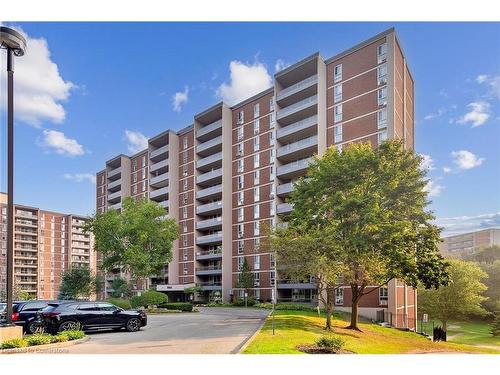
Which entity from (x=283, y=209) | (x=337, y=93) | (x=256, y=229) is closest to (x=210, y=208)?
(x=256, y=229)

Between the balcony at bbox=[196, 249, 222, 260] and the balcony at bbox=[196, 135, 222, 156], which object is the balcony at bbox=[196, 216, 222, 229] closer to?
the balcony at bbox=[196, 249, 222, 260]

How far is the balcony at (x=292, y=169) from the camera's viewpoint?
32750 mm

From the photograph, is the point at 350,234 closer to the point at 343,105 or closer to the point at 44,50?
the point at 44,50

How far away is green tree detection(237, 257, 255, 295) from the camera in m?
37.1

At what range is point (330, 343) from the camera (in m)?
10.2

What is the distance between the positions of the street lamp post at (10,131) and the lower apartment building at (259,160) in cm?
1343

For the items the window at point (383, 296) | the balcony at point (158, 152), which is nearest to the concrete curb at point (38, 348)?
the window at point (383, 296)

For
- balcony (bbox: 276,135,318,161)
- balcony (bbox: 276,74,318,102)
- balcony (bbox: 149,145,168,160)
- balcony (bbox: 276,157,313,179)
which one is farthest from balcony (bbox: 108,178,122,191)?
balcony (bbox: 276,74,318,102)

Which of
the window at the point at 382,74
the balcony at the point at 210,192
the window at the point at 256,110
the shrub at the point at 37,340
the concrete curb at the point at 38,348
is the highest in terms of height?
the window at the point at 256,110

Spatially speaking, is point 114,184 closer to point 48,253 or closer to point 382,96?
point 382,96

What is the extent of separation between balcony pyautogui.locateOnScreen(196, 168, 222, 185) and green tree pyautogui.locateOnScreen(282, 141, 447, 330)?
24.8 m

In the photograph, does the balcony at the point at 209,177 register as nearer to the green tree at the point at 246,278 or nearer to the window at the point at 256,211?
the window at the point at 256,211

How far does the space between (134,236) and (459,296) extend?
21171 mm

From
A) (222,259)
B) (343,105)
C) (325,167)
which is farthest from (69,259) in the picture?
(325,167)
